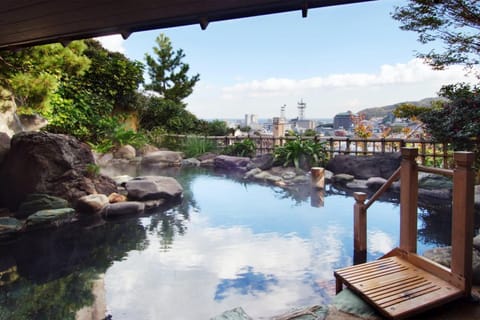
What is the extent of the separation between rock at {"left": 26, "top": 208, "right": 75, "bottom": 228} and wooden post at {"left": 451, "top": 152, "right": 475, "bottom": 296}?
475 centimetres

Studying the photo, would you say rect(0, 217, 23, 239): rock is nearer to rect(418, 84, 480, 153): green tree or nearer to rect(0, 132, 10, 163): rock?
rect(0, 132, 10, 163): rock

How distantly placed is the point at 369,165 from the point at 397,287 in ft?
20.3

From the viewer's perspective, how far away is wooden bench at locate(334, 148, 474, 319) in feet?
6.44

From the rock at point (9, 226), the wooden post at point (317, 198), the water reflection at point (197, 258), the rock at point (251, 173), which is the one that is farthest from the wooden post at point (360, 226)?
the rock at point (251, 173)

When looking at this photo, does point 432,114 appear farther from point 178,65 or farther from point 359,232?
point 178,65

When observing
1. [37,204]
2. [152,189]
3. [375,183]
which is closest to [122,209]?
[152,189]

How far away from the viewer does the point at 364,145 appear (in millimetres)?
9203

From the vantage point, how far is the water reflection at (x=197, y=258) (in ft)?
8.71

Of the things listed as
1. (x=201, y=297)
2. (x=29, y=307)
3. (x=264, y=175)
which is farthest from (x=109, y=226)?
(x=264, y=175)

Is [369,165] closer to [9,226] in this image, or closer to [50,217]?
[50,217]

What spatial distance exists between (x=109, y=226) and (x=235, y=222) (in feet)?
5.91

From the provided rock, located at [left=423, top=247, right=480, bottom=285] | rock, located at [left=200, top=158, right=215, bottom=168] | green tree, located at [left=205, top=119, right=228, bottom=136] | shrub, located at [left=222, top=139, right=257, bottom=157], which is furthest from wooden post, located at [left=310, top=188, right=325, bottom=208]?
green tree, located at [left=205, top=119, right=228, bottom=136]

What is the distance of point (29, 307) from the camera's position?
259 centimetres

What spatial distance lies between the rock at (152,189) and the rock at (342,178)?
3.82m
